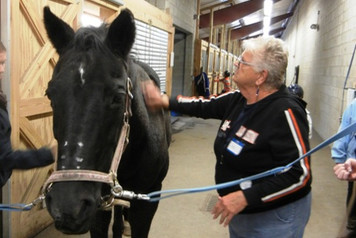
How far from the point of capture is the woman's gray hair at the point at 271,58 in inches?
57.4

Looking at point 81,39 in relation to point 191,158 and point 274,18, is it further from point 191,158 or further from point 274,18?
point 274,18

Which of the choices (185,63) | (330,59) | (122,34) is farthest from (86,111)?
(185,63)

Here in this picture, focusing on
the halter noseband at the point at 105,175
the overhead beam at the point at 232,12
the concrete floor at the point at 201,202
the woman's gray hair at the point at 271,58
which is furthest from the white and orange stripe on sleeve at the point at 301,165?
the overhead beam at the point at 232,12

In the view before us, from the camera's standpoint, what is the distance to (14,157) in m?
1.70

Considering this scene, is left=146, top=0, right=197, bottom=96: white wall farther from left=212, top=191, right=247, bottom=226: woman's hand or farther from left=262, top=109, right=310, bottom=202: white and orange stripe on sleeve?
left=212, top=191, right=247, bottom=226: woman's hand

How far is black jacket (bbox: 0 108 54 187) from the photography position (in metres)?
1.63

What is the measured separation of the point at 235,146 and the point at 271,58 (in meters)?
0.45

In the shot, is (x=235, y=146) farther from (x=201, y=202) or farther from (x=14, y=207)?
(x=201, y=202)

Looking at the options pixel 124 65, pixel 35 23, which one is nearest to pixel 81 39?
pixel 124 65

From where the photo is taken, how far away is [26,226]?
Answer: 105 inches

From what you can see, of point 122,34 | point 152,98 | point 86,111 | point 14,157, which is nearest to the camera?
point 86,111

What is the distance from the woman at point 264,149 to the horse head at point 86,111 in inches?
21.8

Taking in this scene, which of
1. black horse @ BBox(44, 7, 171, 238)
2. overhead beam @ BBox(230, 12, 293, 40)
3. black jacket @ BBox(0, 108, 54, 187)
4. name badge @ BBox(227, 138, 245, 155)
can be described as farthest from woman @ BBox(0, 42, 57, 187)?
overhead beam @ BBox(230, 12, 293, 40)

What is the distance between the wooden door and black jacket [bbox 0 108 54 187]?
0.57 m
